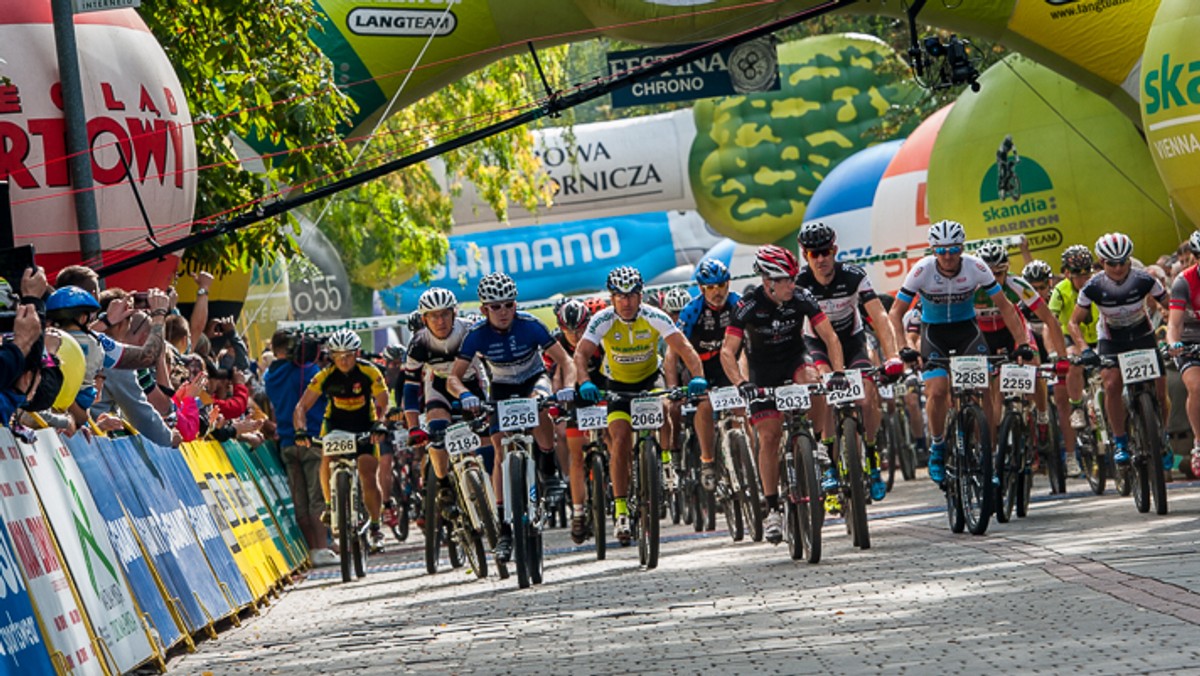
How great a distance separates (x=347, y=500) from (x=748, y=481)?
3.05 m

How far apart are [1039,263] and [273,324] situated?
13496 millimetres

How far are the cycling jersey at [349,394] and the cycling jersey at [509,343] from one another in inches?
103

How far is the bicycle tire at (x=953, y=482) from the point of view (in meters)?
14.0

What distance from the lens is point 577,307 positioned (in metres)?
18.2

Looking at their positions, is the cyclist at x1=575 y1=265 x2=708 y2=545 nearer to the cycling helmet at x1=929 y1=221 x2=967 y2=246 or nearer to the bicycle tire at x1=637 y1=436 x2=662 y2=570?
the bicycle tire at x1=637 y1=436 x2=662 y2=570

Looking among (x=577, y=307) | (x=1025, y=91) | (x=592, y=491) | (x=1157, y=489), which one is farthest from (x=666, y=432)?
(x=1025, y=91)

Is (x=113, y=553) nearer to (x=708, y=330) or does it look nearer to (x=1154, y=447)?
(x=1154, y=447)

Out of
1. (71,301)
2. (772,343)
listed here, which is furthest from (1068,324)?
(71,301)

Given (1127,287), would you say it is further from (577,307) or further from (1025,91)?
(1025,91)

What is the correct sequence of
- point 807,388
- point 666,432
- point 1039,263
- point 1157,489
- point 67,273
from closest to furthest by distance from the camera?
point 67,273, point 807,388, point 1157,489, point 666,432, point 1039,263

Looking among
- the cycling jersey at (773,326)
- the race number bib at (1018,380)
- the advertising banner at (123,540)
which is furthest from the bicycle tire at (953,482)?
the advertising banner at (123,540)

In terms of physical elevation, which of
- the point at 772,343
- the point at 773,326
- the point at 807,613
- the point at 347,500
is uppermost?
the point at 773,326

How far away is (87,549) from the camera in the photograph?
9.01 meters

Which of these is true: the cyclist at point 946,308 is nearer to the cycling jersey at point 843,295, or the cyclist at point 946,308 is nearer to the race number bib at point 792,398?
the cycling jersey at point 843,295
